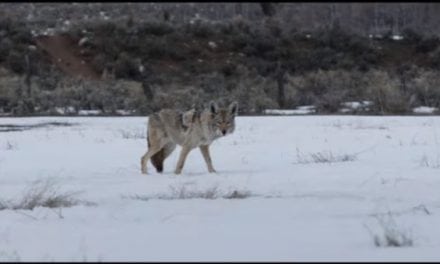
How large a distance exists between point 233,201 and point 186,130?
3013mm

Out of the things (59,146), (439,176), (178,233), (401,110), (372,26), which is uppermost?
(178,233)

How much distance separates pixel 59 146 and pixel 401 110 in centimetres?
1348

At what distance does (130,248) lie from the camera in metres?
6.95

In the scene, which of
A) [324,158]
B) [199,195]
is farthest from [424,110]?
[199,195]

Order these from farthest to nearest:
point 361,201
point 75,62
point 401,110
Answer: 1. point 75,62
2. point 401,110
3. point 361,201

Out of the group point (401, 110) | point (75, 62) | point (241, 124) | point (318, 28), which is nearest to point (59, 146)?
point (241, 124)

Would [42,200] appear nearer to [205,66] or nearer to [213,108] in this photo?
[213,108]

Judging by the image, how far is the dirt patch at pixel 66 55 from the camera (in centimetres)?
4853

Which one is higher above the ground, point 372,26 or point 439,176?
point 439,176

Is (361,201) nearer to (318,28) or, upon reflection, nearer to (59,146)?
(59,146)

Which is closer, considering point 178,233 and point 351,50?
point 178,233

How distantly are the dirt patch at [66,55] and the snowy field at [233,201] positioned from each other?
3073 cm

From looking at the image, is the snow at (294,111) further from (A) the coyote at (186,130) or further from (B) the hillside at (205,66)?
(A) the coyote at (186,130)

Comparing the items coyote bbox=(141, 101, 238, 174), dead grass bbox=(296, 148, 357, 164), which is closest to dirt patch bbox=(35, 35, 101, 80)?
dead grass bbox=(296, 148, 357, 164)
